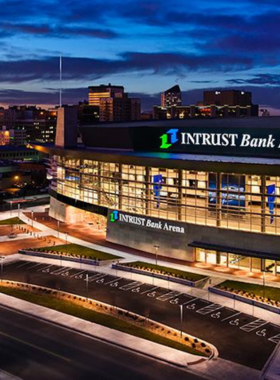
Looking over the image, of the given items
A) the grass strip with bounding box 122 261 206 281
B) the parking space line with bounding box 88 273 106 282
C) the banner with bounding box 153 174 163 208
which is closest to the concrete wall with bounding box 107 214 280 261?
the banner with bounding box 153 174 163 208

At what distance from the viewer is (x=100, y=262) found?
78.1 meters

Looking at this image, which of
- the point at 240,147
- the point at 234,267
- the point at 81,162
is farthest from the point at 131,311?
the point at 81,162

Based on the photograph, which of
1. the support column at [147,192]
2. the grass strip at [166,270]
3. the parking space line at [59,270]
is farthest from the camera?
the support column at [147,192]

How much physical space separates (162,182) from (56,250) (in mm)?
21043

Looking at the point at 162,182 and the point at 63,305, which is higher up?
the point at 162,182

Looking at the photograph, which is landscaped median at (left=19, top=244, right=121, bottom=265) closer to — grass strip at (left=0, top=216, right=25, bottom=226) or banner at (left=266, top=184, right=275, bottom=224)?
banner at (left=266, top=184, right=275, bottom=224)

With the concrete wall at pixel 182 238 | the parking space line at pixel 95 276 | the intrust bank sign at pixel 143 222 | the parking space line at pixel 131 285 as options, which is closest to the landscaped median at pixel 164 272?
the parking space line at pixel 95 276

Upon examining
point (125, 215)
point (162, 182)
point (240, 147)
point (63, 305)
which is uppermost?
point (240, 147)

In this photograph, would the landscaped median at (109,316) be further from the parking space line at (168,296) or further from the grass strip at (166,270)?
the grass strip at (166,270)

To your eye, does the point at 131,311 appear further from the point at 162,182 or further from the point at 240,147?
the point at 240,147

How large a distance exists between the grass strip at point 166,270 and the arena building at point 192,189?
391cm

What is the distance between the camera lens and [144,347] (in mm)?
48469

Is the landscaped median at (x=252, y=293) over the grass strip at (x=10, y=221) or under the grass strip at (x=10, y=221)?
under

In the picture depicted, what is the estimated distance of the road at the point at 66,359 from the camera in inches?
1690
